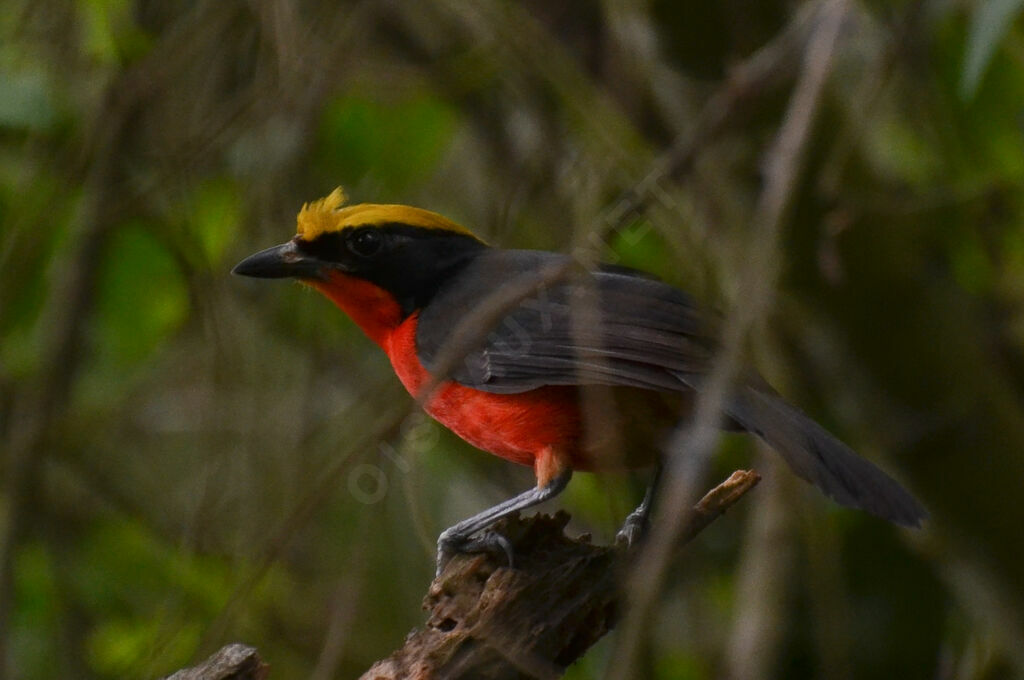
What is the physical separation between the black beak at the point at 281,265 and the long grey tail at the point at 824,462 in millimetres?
1362

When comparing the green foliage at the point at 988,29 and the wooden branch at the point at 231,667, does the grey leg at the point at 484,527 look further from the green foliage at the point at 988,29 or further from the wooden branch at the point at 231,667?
the green foliage at the point at 988,29

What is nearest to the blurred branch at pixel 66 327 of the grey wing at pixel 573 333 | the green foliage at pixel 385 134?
the green foliage at pixel 385 134

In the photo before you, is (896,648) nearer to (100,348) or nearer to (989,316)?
(989,316)

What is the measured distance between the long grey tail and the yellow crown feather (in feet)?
4.12

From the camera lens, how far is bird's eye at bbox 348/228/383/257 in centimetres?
409

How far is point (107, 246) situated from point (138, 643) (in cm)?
137

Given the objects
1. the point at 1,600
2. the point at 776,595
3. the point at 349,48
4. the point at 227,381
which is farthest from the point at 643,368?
the point at 1,600

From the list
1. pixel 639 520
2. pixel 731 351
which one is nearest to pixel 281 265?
pixel 639 520

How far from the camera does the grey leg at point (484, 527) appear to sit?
3.21 metres

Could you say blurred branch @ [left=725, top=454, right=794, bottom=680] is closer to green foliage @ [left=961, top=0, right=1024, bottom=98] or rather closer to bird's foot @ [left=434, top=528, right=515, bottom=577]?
bird's foot @ [left=434, top=528, right=515, bottom=577]

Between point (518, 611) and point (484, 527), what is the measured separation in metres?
0.43

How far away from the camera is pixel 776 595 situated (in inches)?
142

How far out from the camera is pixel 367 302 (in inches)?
165

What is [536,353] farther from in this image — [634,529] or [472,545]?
[472,545]
